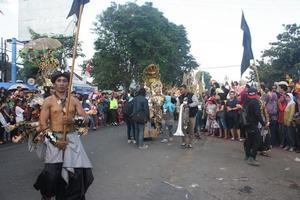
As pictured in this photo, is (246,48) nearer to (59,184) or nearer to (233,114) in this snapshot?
(233,114)

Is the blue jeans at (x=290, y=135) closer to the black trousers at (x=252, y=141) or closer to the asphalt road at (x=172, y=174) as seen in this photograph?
the asphalt road at (x=172, y=174)

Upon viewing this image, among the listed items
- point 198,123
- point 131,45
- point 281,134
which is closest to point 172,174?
point 281,134

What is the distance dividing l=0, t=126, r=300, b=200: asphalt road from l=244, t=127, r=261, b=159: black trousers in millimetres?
313

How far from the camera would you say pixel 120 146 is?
1286cm

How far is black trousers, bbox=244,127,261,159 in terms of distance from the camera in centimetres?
939

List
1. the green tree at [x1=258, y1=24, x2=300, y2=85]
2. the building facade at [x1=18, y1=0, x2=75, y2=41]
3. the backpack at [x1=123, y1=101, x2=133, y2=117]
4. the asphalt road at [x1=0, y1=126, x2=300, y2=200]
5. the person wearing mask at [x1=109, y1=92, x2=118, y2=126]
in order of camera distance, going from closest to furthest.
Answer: the asphalt road at [x1=0, y1=126, x2=300, y2=200], the backpack at [x1=123, y1=101, x2=133, y2=117], the person wearing mask at [x1=109, y1=92, x2=118, y2=126], the green tree at [x1=258, y1=24, x2=300, y2=85], the building facade at [x1=18, y1=0, x2=75, y2=41]

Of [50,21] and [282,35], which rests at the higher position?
→ [50,21]

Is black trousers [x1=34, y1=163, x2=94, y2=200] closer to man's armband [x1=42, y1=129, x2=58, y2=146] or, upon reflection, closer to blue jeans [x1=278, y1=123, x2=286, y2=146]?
man's armband [x1=42, y1=129, x2=58, y2=146]

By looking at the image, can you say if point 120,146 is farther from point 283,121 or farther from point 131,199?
point 131,199

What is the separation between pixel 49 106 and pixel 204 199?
2880 mm

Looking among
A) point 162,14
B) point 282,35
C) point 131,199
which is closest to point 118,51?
point 162,14

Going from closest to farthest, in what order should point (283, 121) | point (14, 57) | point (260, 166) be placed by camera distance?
point (260, 166) < point (283, 121) < point (14, 57)

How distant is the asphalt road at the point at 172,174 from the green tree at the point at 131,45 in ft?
91.3

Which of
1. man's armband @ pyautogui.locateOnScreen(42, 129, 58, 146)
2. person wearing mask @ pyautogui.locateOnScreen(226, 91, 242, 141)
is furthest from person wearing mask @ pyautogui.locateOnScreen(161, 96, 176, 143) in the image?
man's armband @ pyautogui.locateOnScreen(42, 129, 58, 146)
